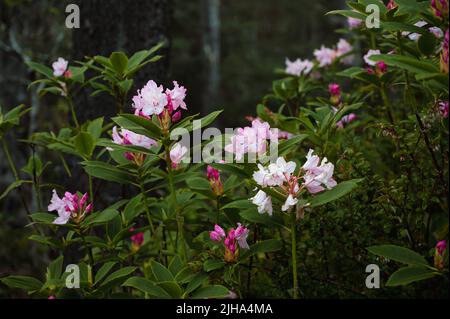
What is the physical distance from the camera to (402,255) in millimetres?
1548

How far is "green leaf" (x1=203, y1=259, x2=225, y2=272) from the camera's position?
170 cm

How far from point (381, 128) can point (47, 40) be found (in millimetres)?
6285

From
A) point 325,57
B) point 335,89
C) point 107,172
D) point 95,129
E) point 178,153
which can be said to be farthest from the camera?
point 325,57

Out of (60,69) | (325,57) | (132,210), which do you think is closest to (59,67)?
(60,69)

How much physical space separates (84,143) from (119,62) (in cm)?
35

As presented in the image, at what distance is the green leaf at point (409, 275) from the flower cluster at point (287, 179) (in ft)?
1.04

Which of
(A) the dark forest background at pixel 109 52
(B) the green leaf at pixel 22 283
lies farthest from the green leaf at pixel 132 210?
(A) the dark forest background at pixel 109 52

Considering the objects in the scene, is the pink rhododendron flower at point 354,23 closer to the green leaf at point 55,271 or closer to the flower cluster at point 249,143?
the flower cluster at point 249,143

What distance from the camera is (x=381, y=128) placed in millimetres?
1859

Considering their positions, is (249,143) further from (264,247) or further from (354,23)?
(354,23)

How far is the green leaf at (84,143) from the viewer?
6.93 feet

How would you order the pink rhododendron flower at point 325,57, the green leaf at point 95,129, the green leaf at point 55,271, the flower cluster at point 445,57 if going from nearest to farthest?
the flower cluster at point 445,57, the green leaf at point 55,271, the green leaf at point 95,129, the pink rhododendron flower at point 325,57

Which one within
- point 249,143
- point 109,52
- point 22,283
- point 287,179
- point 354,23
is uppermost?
point 354,23
